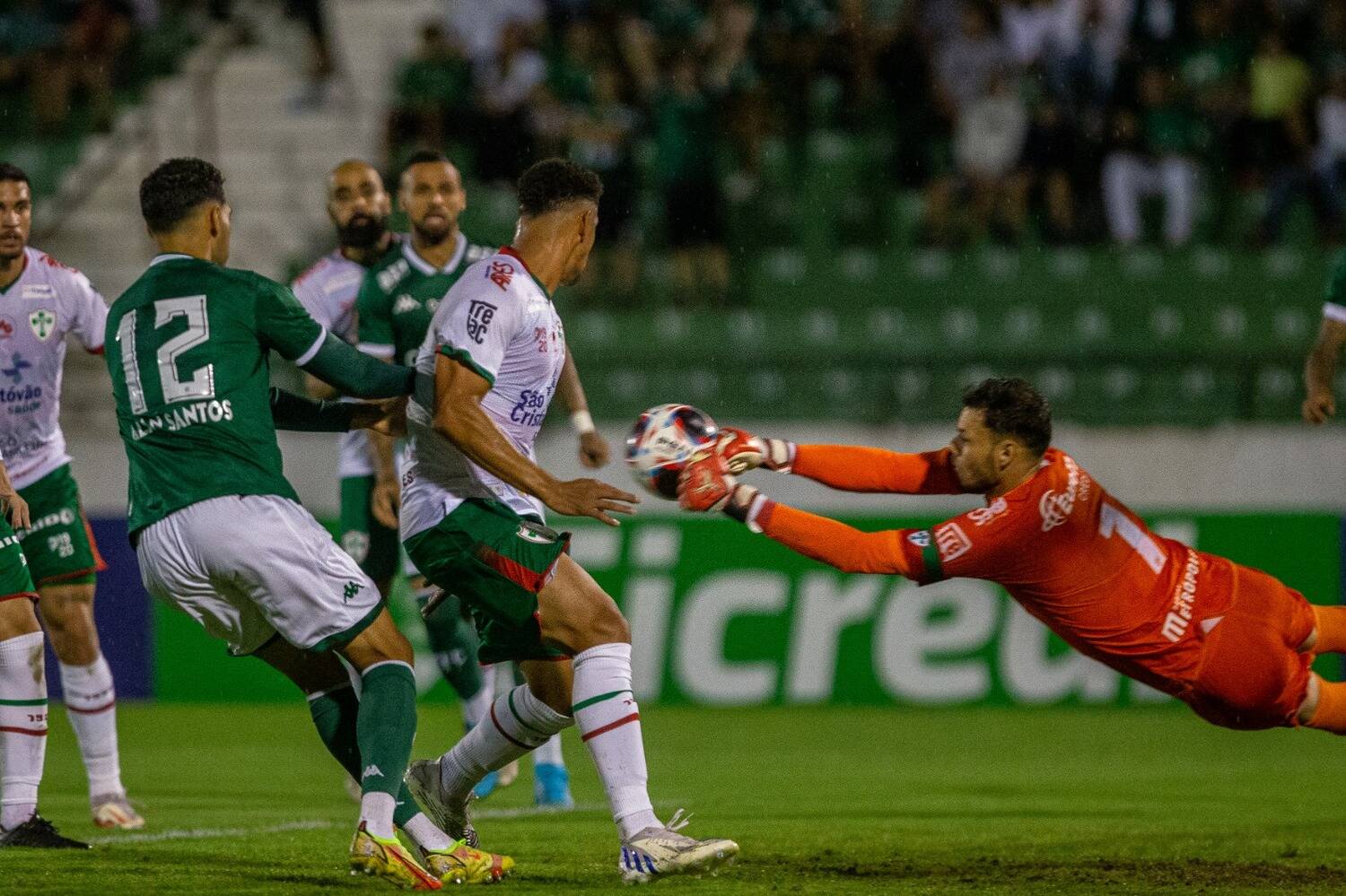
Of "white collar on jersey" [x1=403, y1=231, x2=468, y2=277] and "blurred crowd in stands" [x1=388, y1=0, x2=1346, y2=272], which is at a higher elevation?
"blurred crowd in stands" [x1=388, y1=0, x2=1346, y2=272]

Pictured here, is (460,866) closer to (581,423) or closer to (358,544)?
(581,423)

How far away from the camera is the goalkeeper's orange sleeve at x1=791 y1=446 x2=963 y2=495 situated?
22.3ft

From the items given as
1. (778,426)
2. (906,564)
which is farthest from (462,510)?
(778,426)

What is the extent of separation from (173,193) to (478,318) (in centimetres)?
107

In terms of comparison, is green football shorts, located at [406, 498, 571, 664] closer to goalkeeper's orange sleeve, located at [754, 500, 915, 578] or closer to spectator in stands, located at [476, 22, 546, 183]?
goalkeeper's orange sleeve, located at [754, 500, 915, 578]

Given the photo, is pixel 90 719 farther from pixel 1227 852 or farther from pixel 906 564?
pixel 1227 852

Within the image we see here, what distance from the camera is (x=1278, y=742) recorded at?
11758mm

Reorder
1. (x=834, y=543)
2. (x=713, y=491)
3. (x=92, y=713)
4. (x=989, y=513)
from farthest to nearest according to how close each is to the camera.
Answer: (x=92, y=713) → (x=989, y=513) → (x=834, y=543) → (x=713, y=491)

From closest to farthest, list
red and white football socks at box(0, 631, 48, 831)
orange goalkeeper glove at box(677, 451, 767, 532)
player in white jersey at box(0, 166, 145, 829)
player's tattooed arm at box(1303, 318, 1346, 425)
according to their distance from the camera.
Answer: orange goalkeeper glove at box(677, 451, 767, 532) < red and white football socks at box(0, 631, 48, 831) < player in white jersey at box(0, 166, 145, 829) < player's tattooed arm at box(1303, 318, 1346, 425)

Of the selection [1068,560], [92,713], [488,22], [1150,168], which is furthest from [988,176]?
[92,713]

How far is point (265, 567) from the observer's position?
580 centimetres

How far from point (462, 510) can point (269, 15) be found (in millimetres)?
14894

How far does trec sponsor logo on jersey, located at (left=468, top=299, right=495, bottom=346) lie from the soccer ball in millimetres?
638

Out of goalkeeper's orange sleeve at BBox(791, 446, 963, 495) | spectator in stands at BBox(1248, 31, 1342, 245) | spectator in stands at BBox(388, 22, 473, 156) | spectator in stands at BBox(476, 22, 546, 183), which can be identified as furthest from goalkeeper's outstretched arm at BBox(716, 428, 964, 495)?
spectator in stands at BBox(388, 22, 473, 156)
